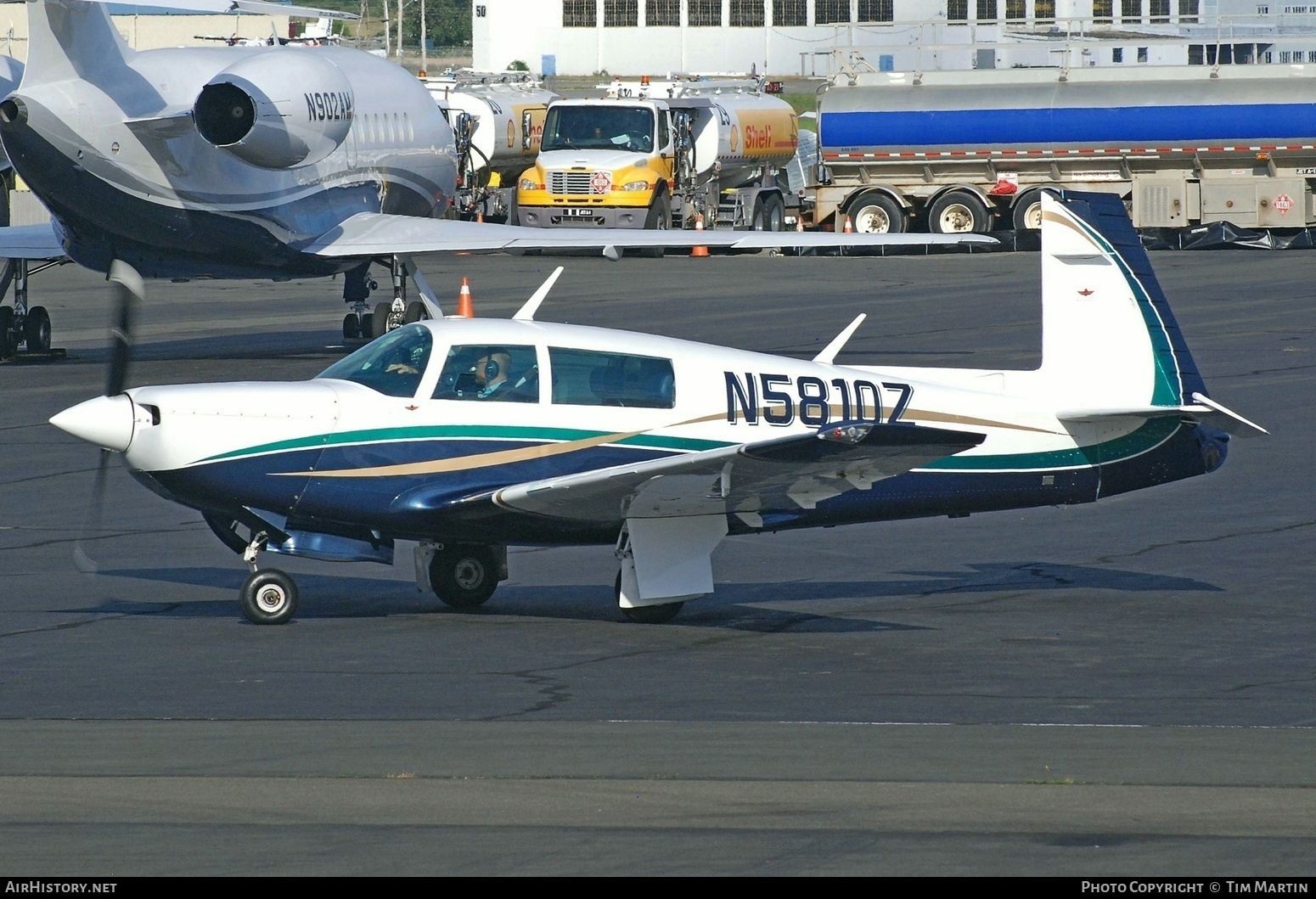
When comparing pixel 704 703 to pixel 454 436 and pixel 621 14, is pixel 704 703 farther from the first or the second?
pixel 621 14

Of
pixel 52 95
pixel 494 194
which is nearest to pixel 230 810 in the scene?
pixel 52 95

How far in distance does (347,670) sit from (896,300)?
25.8 metres

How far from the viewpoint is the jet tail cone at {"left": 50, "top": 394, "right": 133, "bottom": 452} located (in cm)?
1126

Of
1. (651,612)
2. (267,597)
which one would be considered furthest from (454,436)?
(651,612)

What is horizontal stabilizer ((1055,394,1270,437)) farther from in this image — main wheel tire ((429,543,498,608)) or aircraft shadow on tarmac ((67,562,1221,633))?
main wheel tire ((429,543,498,608))

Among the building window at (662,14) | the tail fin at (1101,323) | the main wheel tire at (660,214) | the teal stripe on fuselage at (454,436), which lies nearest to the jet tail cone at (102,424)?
the teal stripe on fuselage at (454,436)

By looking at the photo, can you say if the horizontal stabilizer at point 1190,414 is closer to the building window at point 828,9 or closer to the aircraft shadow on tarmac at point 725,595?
the aircraft shadow on tarmac at point 725,595

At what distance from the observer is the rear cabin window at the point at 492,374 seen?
11984mm

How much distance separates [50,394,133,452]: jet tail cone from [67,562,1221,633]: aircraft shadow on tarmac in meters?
1.45

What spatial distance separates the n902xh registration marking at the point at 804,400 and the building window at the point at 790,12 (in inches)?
4071

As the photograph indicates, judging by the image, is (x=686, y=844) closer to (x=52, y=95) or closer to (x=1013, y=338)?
(x=52, y=95)

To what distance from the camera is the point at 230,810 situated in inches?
297

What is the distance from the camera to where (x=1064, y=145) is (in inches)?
1880

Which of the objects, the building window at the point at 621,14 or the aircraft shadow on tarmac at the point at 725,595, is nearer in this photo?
the aircraft shadow on tarmac at the point at 725,595
